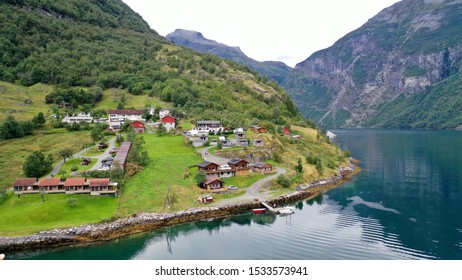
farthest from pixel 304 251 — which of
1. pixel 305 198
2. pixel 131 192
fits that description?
pixel 131 192

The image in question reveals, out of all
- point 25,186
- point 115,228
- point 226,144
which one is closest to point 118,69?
point 226,144

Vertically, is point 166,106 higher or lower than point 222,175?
higher

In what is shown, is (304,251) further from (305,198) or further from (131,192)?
(131,192)

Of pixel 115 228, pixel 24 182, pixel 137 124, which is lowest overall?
pixel 115 228

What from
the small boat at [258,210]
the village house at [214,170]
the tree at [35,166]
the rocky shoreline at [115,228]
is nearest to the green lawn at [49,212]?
the rocky shoreline at [115,228]

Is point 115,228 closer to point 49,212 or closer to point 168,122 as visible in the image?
point 49,212

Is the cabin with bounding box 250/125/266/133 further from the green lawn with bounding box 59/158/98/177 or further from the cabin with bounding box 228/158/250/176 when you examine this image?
the green lawn with bounding box 59/158/98/177

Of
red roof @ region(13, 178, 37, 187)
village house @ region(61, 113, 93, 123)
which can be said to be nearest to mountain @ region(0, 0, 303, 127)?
village house @ region(61, 113, 93, 123)
